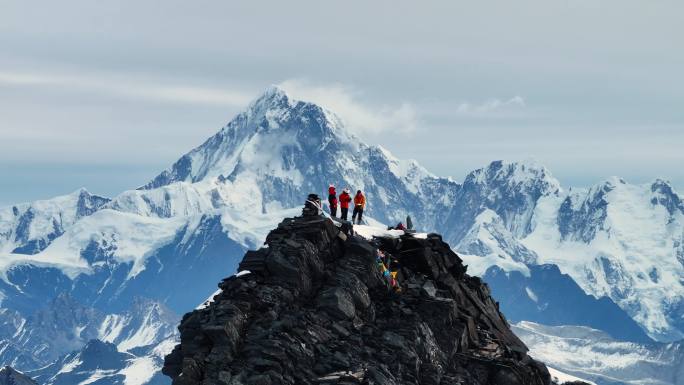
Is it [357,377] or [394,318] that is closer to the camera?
[357,377]

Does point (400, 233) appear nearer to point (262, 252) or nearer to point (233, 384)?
point (262, 252)

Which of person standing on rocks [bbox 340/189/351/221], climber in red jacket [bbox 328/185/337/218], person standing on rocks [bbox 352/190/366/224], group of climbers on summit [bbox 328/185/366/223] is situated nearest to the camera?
climber in red jacket [bbox 328/185/337/218]

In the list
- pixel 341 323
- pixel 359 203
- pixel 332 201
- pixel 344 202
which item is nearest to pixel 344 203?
pixel 344 202

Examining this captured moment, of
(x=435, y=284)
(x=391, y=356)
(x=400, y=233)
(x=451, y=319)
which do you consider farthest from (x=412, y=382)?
(x=400, y=233)

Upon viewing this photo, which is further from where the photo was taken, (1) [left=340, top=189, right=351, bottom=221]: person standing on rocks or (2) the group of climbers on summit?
(1) [left=340, top=189, right=351, bottom=221]: person standing on rocks

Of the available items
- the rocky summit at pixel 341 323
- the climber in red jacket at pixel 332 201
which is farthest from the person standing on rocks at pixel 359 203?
the rocky summit at pixel 341 323

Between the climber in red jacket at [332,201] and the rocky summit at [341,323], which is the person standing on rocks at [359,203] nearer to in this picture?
the climber in red jacket at [332,201]

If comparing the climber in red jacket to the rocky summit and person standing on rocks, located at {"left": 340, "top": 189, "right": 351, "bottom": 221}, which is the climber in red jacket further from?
the rocky summit

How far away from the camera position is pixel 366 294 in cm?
8112

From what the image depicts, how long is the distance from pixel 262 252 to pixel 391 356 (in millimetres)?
12105

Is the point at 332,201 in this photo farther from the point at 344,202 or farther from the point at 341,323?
the point at 341,323

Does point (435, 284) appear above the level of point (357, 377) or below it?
above

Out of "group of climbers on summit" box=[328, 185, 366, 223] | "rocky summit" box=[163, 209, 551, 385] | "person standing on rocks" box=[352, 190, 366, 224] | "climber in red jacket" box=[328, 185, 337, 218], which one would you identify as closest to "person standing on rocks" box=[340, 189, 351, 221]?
"group of climbers on summit" box=[328, 185, 366, 223]

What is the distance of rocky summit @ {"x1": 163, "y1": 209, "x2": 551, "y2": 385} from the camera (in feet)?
239
